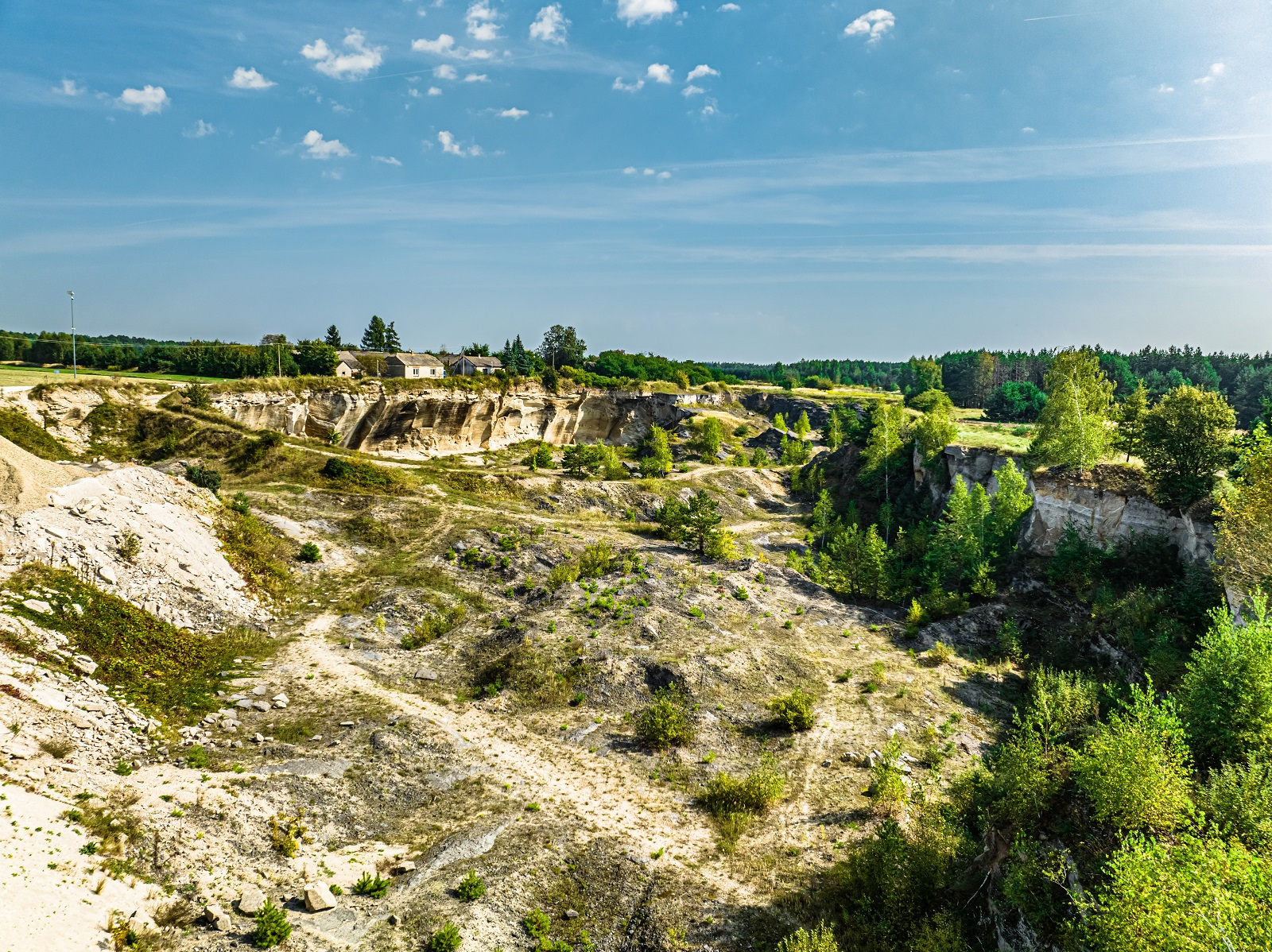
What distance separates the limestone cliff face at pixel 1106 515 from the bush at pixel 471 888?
42.2 meters

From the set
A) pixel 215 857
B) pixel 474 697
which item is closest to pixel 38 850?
pixel 215 857

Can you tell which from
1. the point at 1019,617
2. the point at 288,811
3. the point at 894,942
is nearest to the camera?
the point at 894,942

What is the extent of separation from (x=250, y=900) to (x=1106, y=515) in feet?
173

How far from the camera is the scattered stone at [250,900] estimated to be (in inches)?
679

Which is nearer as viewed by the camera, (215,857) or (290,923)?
(290,923)

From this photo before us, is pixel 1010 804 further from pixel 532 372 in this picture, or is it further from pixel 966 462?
pixel 532 372

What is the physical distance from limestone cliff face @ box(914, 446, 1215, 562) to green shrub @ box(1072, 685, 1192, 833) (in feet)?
98.2

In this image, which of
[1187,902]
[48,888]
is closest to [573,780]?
[48,888]

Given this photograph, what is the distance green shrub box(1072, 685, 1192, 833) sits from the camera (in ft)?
45.8

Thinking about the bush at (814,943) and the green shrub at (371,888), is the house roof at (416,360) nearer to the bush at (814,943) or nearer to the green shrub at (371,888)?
the green shrub at (371,888)

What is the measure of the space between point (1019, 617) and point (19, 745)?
51633 millimetres

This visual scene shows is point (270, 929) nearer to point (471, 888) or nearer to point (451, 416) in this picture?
point (471, 888)

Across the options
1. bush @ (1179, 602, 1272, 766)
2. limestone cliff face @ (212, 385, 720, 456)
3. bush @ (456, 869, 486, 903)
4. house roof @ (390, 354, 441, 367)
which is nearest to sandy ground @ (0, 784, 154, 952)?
bush @ (456, 869, 486, 903)

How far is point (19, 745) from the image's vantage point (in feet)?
65.2
